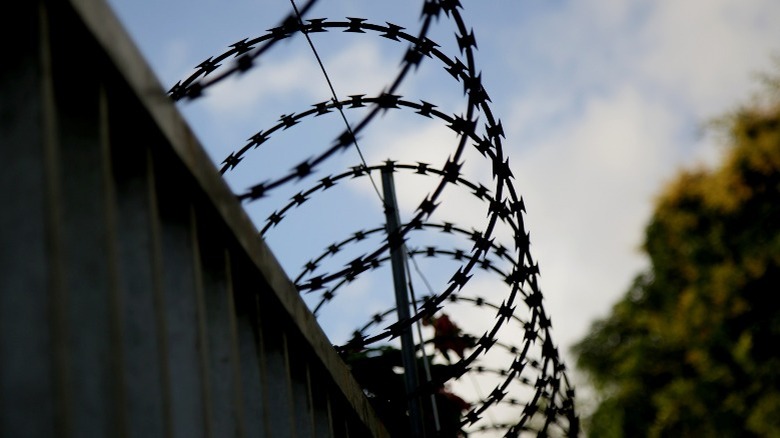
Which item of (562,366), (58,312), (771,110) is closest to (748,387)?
(771,110)

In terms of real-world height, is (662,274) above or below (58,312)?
above

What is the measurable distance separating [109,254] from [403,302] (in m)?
3.10

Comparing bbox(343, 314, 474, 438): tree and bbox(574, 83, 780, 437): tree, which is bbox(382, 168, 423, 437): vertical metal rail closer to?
bbox(343, 314, 474, 438): tree

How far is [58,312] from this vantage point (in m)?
1.48

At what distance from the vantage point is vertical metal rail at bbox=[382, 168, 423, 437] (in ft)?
13.9

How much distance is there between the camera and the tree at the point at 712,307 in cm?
2227

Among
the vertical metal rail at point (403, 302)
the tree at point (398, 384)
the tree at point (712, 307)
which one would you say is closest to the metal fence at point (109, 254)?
the vertical metal rail at point (403, 302)

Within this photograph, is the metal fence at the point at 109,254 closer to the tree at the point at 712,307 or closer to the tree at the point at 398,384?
the tree at the point at 398,384

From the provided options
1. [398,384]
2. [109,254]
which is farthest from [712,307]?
[109,254]

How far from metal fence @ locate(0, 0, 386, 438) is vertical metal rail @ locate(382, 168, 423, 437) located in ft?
5.90

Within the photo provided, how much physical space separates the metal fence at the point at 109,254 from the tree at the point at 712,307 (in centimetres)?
2072

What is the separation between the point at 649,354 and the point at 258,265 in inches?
1008

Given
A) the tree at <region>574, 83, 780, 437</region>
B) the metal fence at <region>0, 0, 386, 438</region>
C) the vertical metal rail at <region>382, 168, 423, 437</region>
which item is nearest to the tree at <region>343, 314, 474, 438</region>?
the vertical metal rail at <region>382, 168, 423, 437</region>

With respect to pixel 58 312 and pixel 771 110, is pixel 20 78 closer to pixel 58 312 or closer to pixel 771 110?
pixel 58 312
